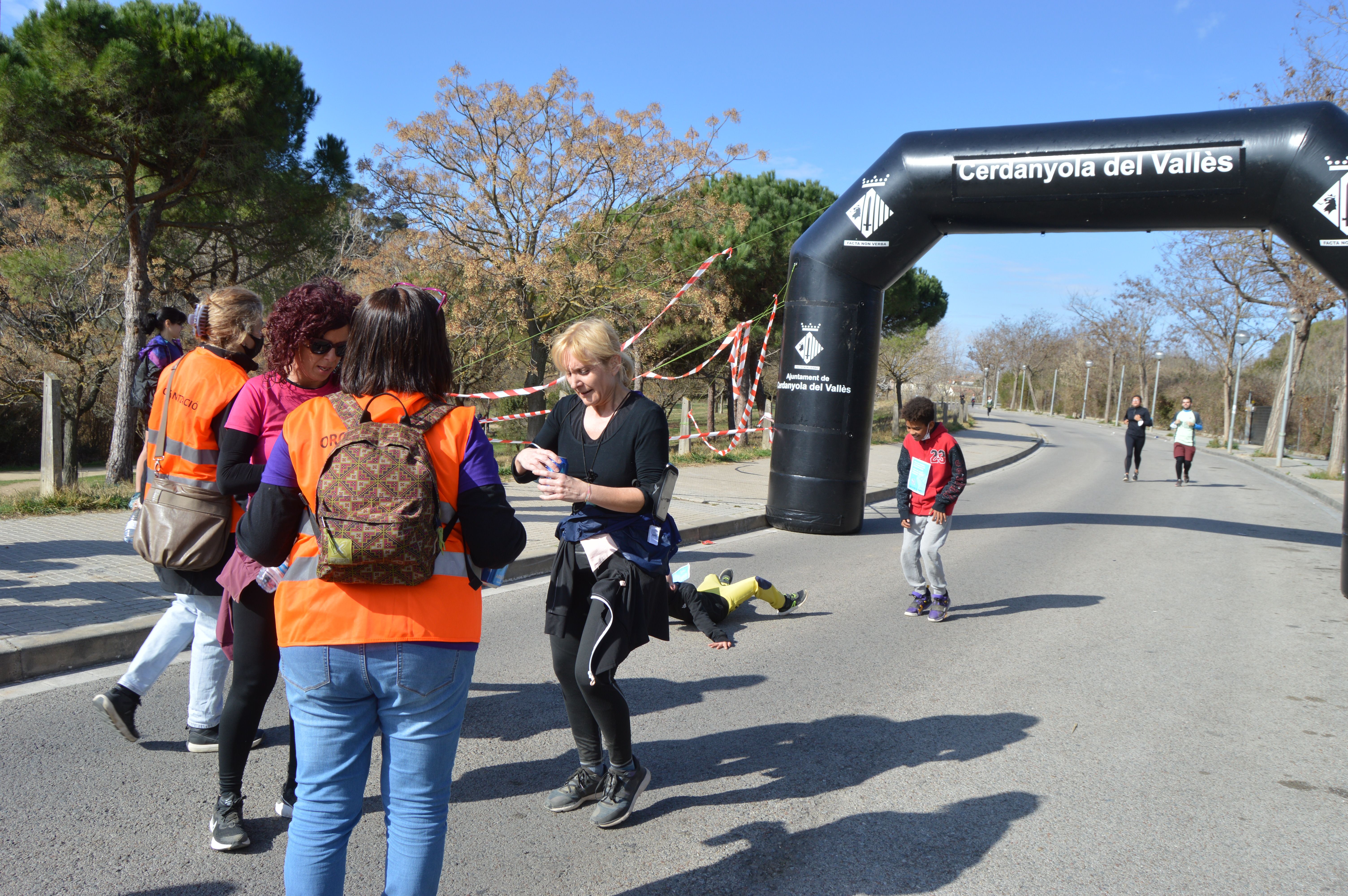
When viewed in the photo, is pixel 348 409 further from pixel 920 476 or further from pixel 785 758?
pixel 920 476

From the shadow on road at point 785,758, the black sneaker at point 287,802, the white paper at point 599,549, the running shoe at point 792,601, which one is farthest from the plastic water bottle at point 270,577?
the running shoe at point 792,601

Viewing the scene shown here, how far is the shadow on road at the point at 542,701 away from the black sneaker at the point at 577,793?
666mm

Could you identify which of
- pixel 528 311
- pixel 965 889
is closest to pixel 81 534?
pixel 965 889

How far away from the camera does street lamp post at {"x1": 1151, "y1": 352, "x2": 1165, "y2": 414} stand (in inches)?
1811

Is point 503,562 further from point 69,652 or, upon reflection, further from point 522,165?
point 522,165

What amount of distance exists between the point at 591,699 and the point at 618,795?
1.36 ft

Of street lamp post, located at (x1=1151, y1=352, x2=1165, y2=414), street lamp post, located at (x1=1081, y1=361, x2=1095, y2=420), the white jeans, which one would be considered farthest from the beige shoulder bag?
street lamp post, located at (x1=1081, y1=361, x2=1095, y2=420)

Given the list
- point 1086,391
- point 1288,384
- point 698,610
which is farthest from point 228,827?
point 1086,391

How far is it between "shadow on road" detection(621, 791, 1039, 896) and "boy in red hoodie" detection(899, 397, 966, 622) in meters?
2.91

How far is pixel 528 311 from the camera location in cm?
→ 1648

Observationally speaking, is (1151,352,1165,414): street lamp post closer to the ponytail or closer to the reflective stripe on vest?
the ponytail

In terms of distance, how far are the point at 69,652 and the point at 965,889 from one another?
175 inches

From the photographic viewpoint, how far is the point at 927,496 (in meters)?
6.27

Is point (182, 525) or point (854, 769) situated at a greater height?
point (182, 525)
